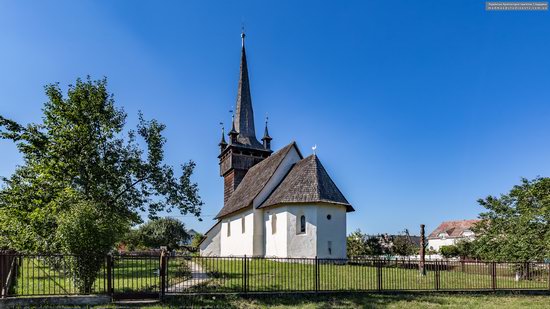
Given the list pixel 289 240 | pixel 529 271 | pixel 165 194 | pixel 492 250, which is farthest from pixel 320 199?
pixel 492 250

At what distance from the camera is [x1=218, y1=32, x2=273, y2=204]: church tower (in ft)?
125

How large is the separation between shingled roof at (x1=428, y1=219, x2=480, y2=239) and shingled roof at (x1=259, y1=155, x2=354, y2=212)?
2234 inches

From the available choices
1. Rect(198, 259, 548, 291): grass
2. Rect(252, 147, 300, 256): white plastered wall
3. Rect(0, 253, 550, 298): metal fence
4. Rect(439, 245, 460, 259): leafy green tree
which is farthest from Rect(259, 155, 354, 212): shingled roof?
Rect(439, 245, 460, 259): leafy green tree

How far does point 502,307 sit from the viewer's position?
1245 cm

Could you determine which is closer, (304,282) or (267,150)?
(304,282)

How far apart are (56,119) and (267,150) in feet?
77.6

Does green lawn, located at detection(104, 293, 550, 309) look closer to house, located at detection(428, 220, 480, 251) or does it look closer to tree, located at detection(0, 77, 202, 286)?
tree, located at detection(0, 77, 202, 286)

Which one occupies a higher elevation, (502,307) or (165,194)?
(165,194)

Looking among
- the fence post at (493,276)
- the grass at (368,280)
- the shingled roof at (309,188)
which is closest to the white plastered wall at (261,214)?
the shingled roof at (309,188)

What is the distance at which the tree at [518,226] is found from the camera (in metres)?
22.5

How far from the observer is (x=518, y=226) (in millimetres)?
24047

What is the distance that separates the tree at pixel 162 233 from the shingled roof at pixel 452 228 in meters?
51.3

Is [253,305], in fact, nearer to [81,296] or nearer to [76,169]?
[81,296]

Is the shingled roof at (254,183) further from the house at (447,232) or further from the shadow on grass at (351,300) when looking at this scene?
the house at (447,232)
